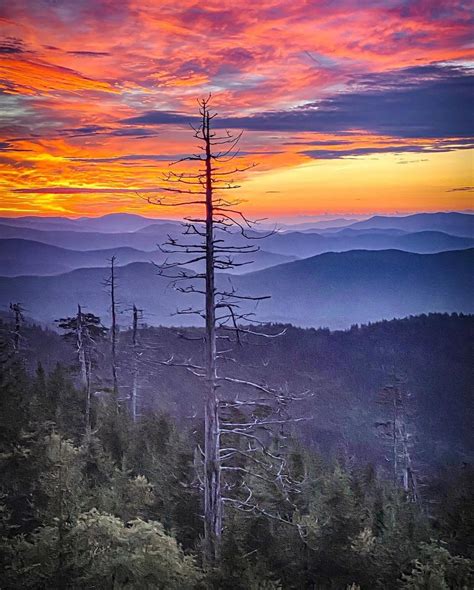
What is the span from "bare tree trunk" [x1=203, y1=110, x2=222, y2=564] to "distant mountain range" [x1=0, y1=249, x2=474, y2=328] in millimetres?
63464

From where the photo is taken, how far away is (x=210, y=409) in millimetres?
8758

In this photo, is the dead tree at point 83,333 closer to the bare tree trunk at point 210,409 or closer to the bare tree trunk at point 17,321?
the bare tree trunk at point 17,321

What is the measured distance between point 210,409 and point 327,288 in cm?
16312

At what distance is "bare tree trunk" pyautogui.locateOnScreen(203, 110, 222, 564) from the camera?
8.64 m

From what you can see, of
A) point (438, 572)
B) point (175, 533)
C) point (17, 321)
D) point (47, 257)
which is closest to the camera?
point (438, 572)

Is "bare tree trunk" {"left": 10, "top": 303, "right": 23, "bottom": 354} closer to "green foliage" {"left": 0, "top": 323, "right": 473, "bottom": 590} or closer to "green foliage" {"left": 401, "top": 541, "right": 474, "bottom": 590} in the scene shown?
"green foliage" {"left": 0, "top": 323, "right": 473, "bottom": 590}

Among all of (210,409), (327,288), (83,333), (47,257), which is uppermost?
(47,257)

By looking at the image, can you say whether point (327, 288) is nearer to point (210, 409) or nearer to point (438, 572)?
point (210, 409)

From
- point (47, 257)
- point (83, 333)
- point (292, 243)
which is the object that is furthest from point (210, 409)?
point (292, 243)

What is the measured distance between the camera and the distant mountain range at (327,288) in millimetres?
90894

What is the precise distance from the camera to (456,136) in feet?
55.0

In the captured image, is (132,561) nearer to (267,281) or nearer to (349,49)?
(349,49)

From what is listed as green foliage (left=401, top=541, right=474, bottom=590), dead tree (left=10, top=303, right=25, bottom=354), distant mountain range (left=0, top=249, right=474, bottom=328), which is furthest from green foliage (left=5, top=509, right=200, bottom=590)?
distant mountain range (left=0, top=249, right=474, bottom=328)

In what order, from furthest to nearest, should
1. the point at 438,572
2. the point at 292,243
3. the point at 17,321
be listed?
1. the point at 292,243
2. the point at 17,321
3. the point at 438,572
